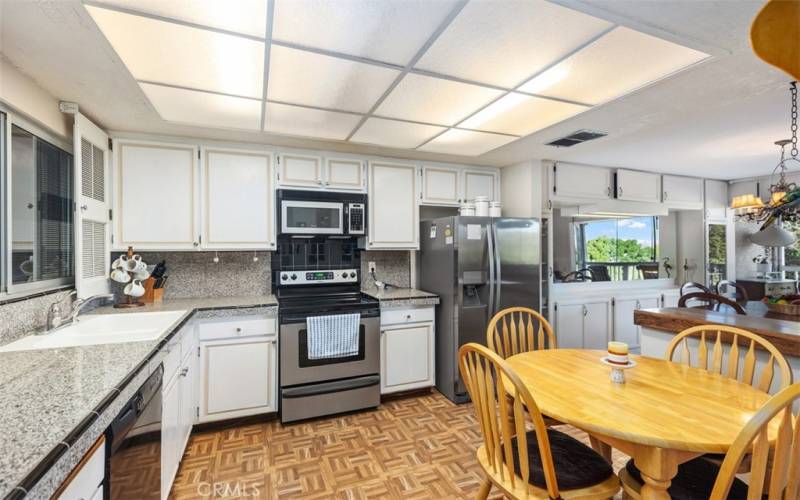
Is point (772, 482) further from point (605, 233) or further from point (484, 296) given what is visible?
point (605, 233)

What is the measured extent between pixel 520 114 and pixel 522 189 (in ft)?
4.55

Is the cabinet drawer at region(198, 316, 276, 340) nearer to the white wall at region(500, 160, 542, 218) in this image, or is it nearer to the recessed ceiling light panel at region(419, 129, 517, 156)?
the recessed ceiling light panel at region(419, 129, 517, 156)

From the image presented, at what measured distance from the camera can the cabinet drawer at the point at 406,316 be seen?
305 centimetres

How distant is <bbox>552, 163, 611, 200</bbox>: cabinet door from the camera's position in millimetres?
3691

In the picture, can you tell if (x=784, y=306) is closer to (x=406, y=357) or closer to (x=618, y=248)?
(x=618, y=248)

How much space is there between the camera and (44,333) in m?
1.76

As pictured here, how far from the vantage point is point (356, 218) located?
3213 millimetres

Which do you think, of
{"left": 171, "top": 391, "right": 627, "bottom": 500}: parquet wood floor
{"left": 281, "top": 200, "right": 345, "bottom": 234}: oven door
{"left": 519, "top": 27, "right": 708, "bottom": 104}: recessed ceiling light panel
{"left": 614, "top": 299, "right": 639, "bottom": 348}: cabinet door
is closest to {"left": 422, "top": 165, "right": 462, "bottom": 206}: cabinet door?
{"left": 281, "top": 200, "right": 345, "bottom": 234}: oven door

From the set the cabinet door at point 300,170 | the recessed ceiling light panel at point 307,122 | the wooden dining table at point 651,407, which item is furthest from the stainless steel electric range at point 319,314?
the wooden dining table at point 651,407

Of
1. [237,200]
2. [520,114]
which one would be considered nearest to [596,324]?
[520,114]

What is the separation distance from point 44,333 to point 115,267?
0.84 m

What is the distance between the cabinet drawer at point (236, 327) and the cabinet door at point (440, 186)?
1.76m

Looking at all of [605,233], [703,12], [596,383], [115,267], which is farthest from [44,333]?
[605,233]

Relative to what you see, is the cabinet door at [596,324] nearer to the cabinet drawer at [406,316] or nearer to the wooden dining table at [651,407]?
the cabinet drawer at [406,316]
